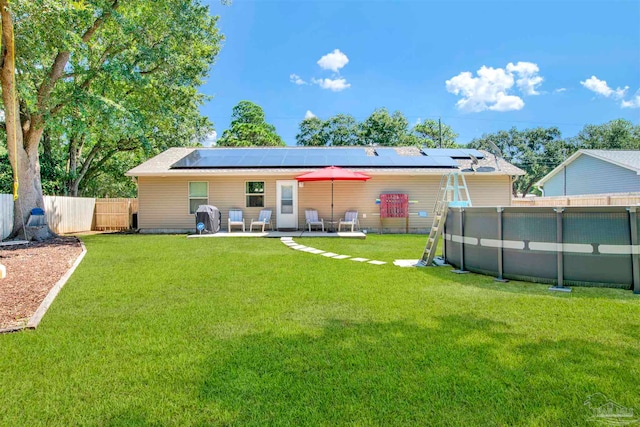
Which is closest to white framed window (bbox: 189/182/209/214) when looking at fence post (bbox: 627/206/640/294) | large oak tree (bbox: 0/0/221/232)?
large oak tree (bbox: 0/0/221/232)

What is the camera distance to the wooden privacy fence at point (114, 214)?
50.1ft

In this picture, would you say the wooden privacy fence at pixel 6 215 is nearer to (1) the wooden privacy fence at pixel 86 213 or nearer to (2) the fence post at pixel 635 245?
(1) the wooden privacy fence at pixel 86 213

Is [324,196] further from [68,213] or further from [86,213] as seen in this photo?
[86,213]

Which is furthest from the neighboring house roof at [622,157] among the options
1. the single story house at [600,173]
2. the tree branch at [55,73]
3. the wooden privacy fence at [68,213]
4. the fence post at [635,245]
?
the wooden privacy fence at [68,213]

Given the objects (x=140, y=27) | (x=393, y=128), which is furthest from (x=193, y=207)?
(x=393, y=128)

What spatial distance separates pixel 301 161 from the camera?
1353 cm

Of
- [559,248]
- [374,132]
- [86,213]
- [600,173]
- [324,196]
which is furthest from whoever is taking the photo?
[374,132]

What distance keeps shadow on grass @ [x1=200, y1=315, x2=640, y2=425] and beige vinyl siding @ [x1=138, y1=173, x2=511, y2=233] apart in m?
9.97

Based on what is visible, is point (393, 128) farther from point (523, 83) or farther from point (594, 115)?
point (594, 115)

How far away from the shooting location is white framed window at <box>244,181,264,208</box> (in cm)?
1294

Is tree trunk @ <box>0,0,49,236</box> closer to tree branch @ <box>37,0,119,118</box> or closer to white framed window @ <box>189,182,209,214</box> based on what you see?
tree branch @ <box>37,0,119,118</box>

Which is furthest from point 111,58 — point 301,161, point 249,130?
point 249,130

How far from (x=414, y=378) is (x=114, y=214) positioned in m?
16.5

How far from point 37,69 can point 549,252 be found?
15.3 metres
